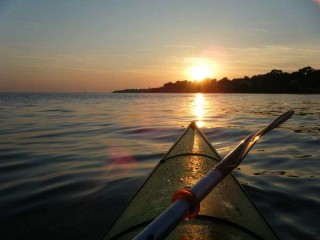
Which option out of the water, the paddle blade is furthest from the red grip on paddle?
the water

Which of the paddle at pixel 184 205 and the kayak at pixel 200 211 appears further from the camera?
the kayak at pixel 200 211

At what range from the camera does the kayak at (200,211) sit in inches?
114

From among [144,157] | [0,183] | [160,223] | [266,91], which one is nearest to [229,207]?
[160,223]

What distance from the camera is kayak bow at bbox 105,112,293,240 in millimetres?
2896


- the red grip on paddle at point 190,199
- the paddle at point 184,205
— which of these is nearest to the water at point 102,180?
the paddle at point 184,205

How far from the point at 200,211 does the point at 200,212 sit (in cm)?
3

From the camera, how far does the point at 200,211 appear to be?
3252mm

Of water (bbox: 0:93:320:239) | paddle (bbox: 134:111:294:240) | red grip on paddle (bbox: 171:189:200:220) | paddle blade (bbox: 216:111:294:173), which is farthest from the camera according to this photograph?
water (bbox: 0:93:320:239)

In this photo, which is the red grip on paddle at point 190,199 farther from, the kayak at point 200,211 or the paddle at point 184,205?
the kayak at point 200,211

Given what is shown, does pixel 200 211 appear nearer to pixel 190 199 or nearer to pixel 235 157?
pixel 235 157

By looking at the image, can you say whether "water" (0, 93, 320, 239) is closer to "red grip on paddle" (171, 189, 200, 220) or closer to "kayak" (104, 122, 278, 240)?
"kayak" (104, 122, 278, 240)

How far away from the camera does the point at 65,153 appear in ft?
36.3

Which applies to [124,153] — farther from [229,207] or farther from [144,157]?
[229,207]

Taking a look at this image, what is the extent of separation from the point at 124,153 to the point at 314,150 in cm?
671
